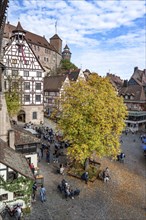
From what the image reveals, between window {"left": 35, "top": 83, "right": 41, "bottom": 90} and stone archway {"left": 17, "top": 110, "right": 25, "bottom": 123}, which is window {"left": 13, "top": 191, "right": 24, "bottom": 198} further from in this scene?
window {"left": 35, "top": 83, "right": 41, "bottom": 90}

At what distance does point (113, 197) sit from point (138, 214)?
2.73m

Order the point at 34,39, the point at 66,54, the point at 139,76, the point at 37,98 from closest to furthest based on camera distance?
the point at 37,98, the point at 139,76, the point at 34,39, the point at 66,54

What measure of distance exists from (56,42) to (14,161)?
3199 inches

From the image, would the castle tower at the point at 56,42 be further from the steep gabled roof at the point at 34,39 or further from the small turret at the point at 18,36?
the small turret at the point at 18,36

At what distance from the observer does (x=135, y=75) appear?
7506 centimetres

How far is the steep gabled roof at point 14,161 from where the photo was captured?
16.8 meters

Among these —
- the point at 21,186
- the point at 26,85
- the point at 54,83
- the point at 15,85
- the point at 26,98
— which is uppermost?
the point at 54,83

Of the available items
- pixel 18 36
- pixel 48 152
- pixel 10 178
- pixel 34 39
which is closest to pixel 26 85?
pixel 18 36

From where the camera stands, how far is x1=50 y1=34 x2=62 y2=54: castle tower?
92625 mm

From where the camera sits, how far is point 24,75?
144 feet

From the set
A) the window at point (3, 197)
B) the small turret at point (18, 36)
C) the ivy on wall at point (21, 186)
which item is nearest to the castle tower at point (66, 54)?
the small turret at point (18, 36)

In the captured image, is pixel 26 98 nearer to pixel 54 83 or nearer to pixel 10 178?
pixel 54 83

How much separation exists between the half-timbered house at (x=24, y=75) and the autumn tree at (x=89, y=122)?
20098 millimetres

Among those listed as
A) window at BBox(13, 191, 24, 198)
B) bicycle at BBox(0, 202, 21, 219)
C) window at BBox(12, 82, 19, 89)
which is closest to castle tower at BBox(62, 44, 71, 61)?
window at BBox(12, 82, 19, 89)
